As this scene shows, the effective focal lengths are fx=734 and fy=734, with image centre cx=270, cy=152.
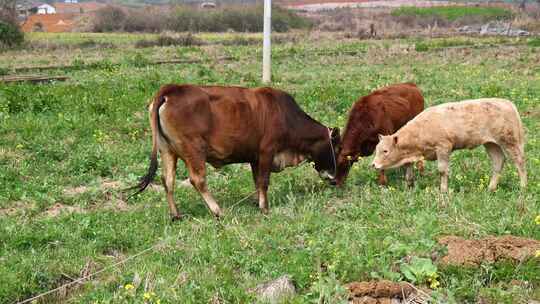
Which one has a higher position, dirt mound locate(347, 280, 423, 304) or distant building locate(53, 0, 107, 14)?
dirt mound locate(347, 280, 423, 304)

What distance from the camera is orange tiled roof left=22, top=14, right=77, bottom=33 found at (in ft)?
214

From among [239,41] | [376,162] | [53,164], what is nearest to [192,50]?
[239,41]

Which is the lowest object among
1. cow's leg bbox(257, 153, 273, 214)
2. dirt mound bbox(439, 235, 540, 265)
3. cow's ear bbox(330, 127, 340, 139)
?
cow's leg bbox(257, 153, 273, 214)

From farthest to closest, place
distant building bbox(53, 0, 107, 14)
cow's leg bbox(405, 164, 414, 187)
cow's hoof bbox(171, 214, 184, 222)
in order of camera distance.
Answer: distant building bbox(53, 0, 107, 14) < cow's leg bbox(405, 164, 414, 187) < cow's hoof bbox(171, 214, 184, 222)

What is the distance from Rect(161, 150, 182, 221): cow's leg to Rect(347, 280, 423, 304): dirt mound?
3.56 meters

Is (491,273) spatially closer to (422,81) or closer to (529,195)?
(529,195)

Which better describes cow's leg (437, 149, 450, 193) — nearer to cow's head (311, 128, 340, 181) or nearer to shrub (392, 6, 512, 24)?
cow's head (311, 128, 340, 181)

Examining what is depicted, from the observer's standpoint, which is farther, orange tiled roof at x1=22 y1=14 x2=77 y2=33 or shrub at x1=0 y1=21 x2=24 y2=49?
orange tiled roof at x1=22 y1=14 x2=77 y2=33

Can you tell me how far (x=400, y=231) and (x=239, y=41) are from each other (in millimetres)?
32785

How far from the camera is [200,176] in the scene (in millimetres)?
9195

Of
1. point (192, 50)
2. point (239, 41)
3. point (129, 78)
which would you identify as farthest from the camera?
point (239, 41)

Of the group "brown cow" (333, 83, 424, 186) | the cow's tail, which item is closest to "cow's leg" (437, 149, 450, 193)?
"brown cow" (333, 83, 424, 186)

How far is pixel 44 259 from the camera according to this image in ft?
24.3

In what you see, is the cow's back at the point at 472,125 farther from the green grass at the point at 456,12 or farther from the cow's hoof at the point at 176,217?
the green grass at the point at 456,12
